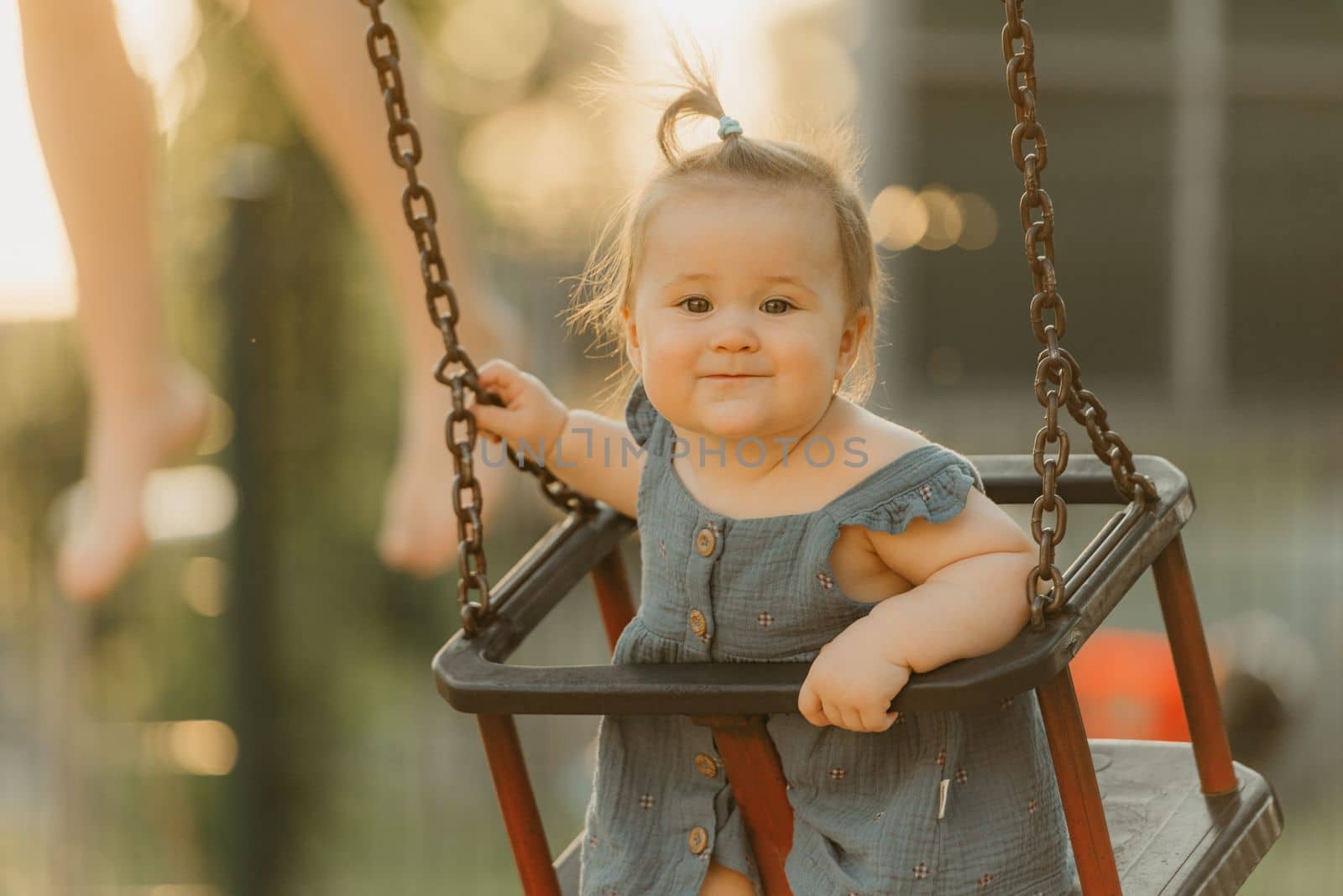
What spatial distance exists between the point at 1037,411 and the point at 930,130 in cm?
80

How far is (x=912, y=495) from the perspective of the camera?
1.19 meters

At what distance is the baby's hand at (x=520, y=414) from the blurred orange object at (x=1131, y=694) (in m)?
2.51

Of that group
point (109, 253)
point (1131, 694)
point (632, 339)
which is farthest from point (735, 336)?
point (1131, 694)

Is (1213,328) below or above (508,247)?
below

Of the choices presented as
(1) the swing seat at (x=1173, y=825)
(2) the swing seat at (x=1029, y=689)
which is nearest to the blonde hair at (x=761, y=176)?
(2) the swing seat at (x=1029, y=689)

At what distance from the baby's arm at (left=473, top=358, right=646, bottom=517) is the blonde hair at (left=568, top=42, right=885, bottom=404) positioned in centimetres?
15

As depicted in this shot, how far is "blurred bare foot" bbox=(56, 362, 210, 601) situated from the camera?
85.0 inches

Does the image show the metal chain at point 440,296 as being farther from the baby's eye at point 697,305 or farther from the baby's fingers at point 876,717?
the baby's fingers at point 876,717

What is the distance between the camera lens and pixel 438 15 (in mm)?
4098

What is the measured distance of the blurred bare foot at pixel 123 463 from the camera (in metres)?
2.16

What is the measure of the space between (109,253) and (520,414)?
0.84 m

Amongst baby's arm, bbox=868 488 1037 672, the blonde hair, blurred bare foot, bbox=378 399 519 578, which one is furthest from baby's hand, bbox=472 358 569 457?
blurred bare foot, bbox=378 399 519 578

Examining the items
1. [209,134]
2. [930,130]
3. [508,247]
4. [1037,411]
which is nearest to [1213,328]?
[1037,411]

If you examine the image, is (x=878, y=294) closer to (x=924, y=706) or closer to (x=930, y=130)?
(x=924, y=706)
